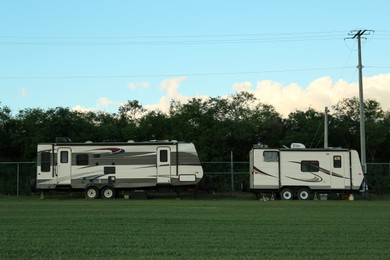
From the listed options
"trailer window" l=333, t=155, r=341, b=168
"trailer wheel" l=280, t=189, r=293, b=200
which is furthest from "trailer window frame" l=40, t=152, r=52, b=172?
Answer: "trailer window" l=333, t=155, r=341, b=168

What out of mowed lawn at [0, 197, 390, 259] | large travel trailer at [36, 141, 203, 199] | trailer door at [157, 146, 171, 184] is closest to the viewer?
mowed lawn at [0, 197, 390, 259]

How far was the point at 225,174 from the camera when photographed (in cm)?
3266

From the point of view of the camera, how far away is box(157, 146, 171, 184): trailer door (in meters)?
27.7

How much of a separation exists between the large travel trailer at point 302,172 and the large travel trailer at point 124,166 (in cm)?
336

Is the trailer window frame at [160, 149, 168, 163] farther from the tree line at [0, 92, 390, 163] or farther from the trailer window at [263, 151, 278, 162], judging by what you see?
the tree line at [0, 92, 390, 163]

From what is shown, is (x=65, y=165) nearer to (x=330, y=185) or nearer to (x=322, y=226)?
(x=330, y=185)

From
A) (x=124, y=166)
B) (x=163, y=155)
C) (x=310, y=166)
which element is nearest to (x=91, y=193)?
(x=124, y=166)

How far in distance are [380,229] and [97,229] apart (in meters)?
6.91

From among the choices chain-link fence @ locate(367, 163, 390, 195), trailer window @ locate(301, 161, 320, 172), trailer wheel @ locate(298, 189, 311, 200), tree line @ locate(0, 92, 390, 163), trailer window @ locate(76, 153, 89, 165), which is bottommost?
trailer wheel @ locate(298, 189, 311, 200)

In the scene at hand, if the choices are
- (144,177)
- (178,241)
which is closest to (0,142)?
(144,177)

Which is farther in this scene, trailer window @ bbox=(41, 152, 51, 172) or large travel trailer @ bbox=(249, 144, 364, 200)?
large travel trailer @ bbox=(249, 144, 364, 200)

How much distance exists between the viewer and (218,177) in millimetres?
32594

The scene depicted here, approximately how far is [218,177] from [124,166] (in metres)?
7.18

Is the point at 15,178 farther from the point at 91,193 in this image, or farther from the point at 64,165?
the point at 91,193
